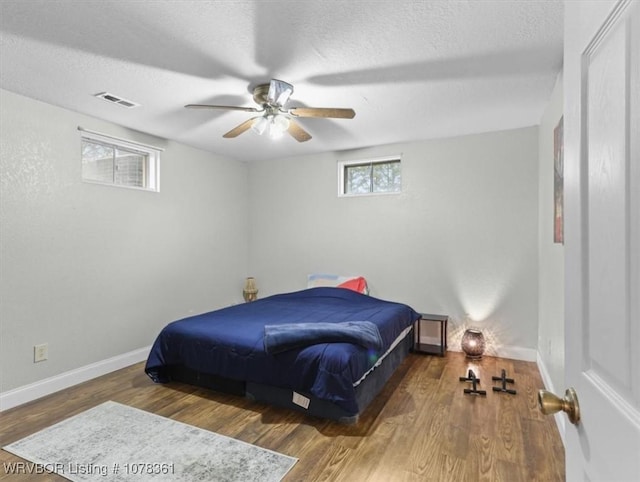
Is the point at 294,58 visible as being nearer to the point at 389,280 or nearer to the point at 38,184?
the point at 38,184

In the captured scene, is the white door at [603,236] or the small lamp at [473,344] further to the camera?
the small lamp at [473,344]

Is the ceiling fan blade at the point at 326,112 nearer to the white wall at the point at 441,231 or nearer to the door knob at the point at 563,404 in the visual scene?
the white wall at the point at 441,231

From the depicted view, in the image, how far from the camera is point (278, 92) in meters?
2.46

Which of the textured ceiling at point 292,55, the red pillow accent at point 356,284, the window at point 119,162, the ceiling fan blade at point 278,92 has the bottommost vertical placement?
the red pillow accent at point 356,284

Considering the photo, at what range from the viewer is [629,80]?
56 cm

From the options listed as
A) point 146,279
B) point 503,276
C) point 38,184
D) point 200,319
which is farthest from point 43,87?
point 503,276

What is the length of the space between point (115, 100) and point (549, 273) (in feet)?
12.8

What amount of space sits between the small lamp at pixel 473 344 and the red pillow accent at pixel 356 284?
127 centimetres

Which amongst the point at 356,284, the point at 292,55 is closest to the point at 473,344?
the point at 356,284

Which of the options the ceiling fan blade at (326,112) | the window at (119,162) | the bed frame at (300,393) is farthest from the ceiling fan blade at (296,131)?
the bed frame at (300,393)

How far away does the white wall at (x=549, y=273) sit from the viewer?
243cm

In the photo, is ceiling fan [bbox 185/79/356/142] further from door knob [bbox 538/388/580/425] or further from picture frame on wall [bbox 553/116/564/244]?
door knob [bbox 538/388/580/425]

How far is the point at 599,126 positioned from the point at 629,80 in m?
0.12

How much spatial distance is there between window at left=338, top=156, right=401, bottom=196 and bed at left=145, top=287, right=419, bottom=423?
5.48ft
